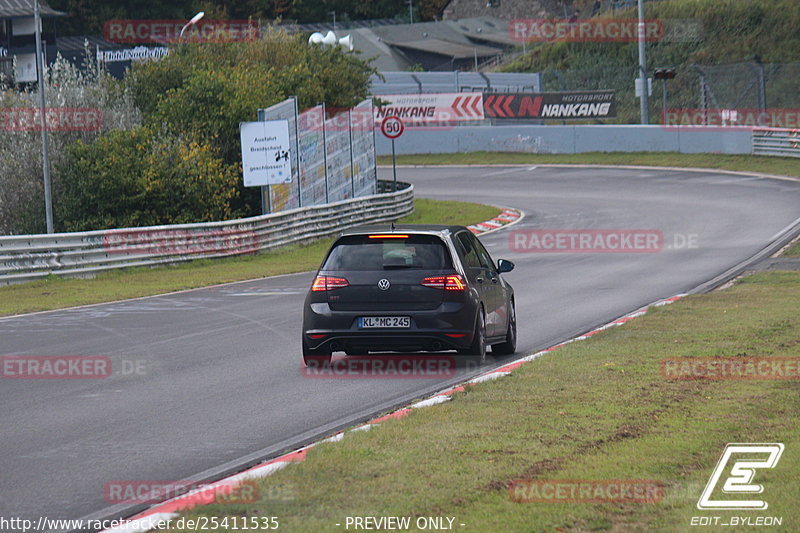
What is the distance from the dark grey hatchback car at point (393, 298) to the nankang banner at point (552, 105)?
4640cm

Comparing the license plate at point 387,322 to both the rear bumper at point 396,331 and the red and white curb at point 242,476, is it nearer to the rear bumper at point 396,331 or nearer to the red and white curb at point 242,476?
the rear bumper at point 396,331

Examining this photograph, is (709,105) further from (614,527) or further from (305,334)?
(614,527)

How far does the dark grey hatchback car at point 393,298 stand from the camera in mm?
12797

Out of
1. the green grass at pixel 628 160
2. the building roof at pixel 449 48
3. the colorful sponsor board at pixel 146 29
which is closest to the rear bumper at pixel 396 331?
the green grass at pixel 628 160

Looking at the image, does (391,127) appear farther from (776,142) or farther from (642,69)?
(642,69)

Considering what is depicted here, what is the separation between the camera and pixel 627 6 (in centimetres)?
8238

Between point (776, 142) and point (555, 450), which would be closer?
point (555, 450)

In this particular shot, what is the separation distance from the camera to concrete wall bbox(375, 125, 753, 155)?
167 feet

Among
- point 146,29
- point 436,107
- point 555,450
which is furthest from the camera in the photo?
point 146,29

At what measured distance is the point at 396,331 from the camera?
12.8 meters

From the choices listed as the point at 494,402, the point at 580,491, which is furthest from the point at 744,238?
the point at 580,491

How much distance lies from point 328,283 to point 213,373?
4.90ft

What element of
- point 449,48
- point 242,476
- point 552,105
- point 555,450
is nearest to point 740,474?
point 555,450

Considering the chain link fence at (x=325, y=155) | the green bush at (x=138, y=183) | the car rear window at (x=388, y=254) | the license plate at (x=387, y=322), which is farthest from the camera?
the chain link fence at (x=325, y=155)
